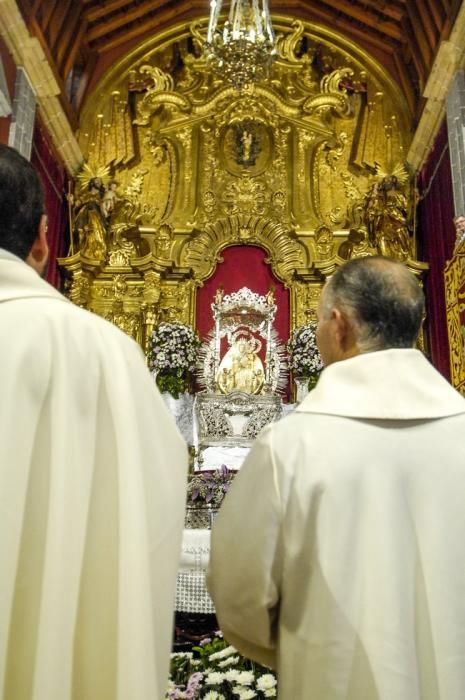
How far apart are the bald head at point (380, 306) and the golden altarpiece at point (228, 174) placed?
22.0 feet

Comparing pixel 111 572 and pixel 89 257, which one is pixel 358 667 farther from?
pixel 89 257

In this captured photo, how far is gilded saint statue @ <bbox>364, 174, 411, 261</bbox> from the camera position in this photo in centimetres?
838

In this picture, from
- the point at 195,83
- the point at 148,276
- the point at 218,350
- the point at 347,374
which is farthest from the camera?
the point at 195,83

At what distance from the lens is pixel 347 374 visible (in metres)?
1.55

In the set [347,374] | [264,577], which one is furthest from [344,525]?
[347,374]

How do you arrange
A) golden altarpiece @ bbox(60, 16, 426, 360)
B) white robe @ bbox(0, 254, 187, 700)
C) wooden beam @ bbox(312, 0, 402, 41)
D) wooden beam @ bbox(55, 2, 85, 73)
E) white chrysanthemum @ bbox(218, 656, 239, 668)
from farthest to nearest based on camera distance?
wooden beam @ bbox(312, 0, 402, 41), golden altarpiece @ bbox(60, 16, 426, 360), wooden beam @ bbox(55, 2, 85, 73), white chrysanthemum @ bbox(218, 656, 239, 668), white robe @ bbox(0, 254, 187, 700)

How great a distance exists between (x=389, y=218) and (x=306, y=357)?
2.34m

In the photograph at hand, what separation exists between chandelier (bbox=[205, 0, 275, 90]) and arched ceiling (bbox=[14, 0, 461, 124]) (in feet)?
7.34

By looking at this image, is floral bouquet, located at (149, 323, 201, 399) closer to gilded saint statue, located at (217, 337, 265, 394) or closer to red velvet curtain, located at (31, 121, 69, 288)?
gilded saint statue, located at (217, 337, 265, 394)

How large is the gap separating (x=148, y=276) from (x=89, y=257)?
2.58 ft

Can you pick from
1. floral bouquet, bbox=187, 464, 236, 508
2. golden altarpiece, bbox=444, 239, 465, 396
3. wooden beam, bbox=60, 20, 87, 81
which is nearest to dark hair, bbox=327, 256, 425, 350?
floral bouquet, bbox=187, 464, 236, 508

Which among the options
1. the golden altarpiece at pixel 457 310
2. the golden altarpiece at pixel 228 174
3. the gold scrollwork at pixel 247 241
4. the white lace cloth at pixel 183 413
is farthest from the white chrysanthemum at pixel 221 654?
the gold scrollwork at pixel 247 241

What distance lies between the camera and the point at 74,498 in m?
1.26

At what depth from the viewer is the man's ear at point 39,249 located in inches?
57.1
